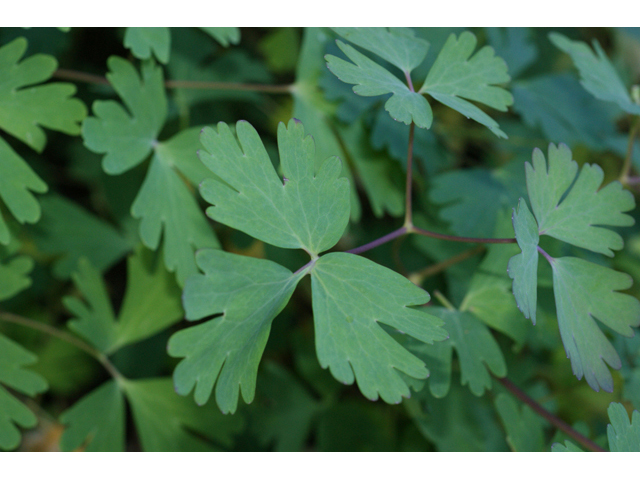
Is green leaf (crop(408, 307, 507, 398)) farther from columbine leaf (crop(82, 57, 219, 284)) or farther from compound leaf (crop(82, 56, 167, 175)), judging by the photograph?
compound leaf (crop(82, 56, 167, 175))

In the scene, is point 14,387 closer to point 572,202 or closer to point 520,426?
point 520,426

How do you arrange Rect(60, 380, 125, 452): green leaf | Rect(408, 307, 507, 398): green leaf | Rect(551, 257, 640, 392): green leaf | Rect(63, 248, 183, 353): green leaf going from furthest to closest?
Rect(63, 248, 183, 353): green leaf, Rect(60, 380, 125, 452): green leaf, Rect(408, 307, 507, 398): green leaf, Rect(551, 257, 640, 392): green leaf

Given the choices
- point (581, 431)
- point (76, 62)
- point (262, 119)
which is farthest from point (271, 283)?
point (76, 62)

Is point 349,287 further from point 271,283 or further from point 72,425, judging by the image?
point 72,425

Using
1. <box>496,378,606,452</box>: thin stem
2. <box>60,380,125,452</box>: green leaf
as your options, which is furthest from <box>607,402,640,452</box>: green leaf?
<box>60,380,125,452</box>: green leaf

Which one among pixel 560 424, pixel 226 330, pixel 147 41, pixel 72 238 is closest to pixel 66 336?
pixel 72 238

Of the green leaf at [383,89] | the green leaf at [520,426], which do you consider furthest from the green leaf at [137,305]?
the green leaf at [520,426]
